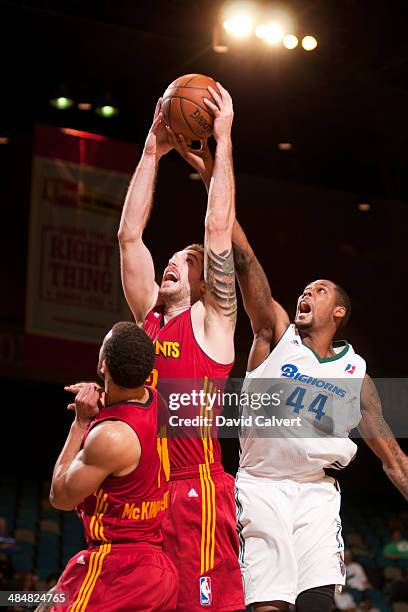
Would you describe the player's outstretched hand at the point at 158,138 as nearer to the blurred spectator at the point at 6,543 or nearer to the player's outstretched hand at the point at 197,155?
the player's outstretched hand at the point at 197,155

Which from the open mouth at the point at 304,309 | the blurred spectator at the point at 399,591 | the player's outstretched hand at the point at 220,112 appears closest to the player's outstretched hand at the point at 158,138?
the player's outstretched hand at the point at 220,112

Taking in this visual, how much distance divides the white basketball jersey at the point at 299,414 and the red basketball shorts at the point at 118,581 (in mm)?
1106

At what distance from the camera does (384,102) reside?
12.7 metres

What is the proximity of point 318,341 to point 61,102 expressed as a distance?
8553mm

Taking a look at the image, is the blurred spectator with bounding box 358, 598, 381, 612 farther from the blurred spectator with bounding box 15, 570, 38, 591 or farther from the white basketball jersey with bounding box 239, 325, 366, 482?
the white basketball jersey with bounding box 239, 325, 366, 482

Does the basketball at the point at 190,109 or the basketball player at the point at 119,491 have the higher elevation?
the basketball at the point at 190,109

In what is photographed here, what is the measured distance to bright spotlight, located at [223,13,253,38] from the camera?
10.2m

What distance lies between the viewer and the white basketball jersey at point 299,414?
4.47m

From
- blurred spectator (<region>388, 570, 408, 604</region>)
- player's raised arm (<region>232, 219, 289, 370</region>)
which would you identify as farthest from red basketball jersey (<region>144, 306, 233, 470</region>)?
blurred spectator (<region>388, 570, 408, 604</region>)

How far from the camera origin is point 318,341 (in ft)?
15.6

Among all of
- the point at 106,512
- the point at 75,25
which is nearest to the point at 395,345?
the point at 75,25

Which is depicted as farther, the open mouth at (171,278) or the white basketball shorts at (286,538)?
→ the open mouth at (171,278)

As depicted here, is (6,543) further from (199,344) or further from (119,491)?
(119,491)

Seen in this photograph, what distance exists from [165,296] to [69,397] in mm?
10099
